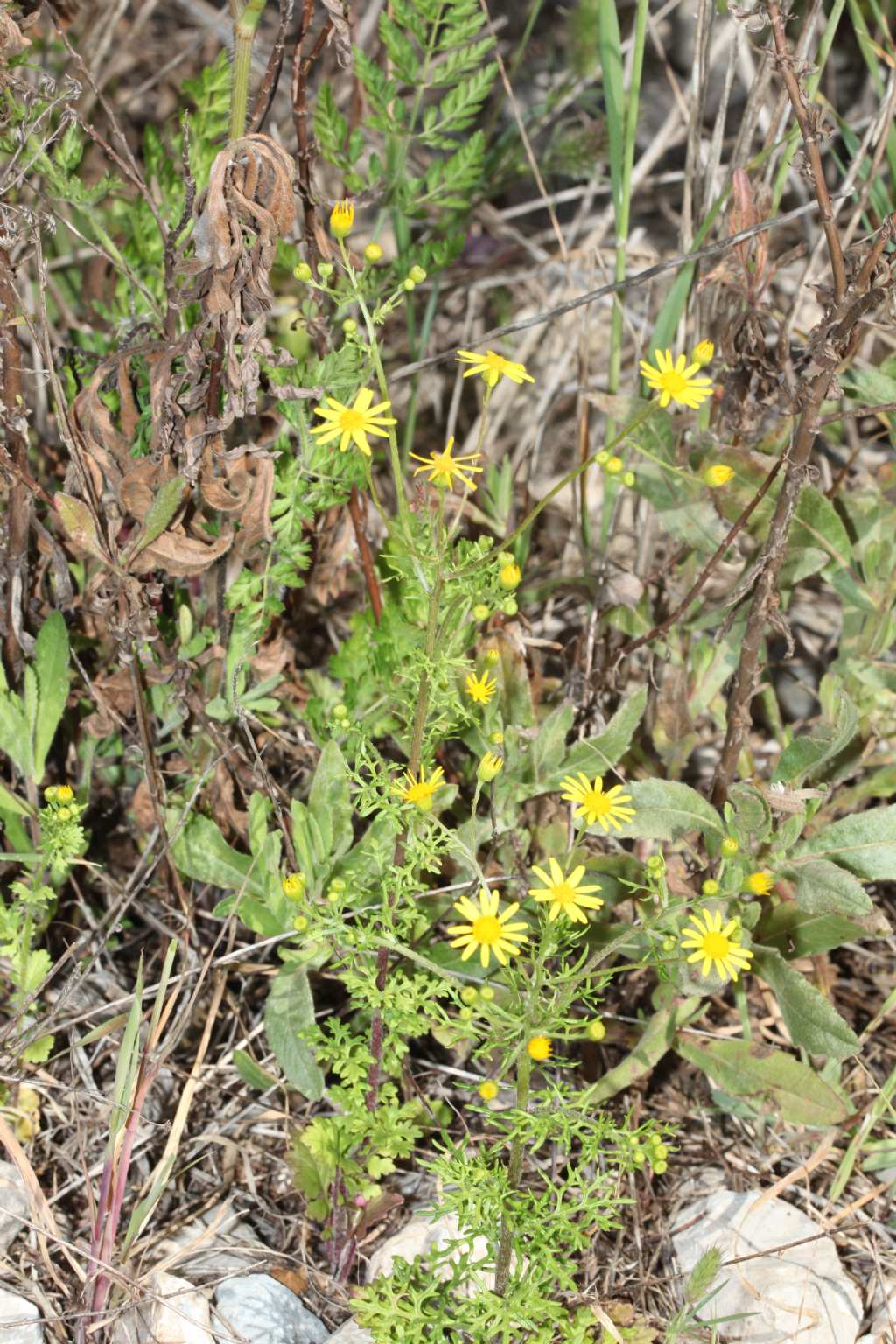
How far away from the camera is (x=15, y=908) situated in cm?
203

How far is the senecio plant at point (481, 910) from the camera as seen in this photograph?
1592mm

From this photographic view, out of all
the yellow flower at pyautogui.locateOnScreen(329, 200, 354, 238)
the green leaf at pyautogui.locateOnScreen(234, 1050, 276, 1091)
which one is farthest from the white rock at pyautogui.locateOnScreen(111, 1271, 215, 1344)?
the yellow flower at pyautogui.locateOnScreen(329, 200, 354, 238)

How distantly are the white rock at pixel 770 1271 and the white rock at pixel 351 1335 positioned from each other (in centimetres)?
47

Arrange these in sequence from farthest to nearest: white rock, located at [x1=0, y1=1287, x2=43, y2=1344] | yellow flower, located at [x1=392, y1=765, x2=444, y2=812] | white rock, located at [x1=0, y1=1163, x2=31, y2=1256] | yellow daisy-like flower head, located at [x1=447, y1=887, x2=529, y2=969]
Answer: white rock, located at [x1=0, y1=1163, x2=31, y2=1256] → white rock, located at [x1=0, y1=1287, x2=43, y2=1344] → yellow flower, located at [x1=392, y1=765, x2=444, y2=812] → yellow daisy-like flower head, located at [x1=447, y1=887, x2=529, y2=969]

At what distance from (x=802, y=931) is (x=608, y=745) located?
419 mm

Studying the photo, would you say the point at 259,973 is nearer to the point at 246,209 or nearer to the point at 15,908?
the point at 15,908

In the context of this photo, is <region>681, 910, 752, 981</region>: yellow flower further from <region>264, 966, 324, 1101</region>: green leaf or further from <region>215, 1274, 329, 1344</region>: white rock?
<region>215, 1274, 329, 1344</region>: white rock

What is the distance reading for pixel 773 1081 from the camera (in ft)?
6.65

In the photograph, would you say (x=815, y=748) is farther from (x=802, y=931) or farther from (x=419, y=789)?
(x=419, y=789)

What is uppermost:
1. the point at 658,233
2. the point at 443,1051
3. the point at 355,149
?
the point at 355,149

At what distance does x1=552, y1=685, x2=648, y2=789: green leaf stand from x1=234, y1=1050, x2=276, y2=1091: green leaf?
0.62 m

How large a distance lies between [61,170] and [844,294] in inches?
44.3

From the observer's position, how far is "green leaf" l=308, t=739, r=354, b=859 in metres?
1.99

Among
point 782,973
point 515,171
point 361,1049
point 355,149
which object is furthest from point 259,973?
point 515,171
